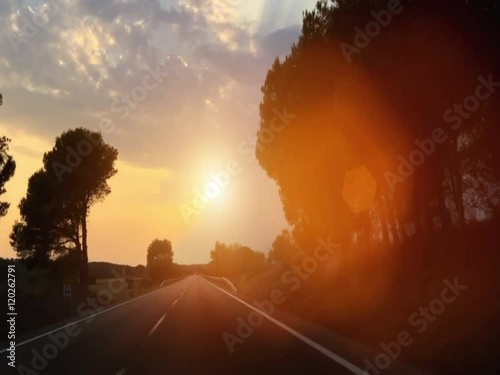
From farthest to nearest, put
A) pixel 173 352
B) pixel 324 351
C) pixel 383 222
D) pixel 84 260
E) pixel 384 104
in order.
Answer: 1. pixel 84 260
2. pixel 383 222
3. pixel 384 104
4. pixel 173 352
5. pixel 324 351

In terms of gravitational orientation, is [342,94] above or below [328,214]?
above

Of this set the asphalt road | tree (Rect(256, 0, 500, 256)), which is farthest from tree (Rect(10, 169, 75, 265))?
the asphalt road

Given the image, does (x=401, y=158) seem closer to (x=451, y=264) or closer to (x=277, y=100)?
(x=451, y=264)

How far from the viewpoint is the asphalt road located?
9859mm

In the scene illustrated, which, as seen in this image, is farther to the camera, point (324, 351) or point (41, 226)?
point (41, 226)

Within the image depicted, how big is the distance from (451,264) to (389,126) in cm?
495

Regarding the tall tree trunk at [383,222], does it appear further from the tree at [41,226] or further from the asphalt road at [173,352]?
the tree at [41,226]

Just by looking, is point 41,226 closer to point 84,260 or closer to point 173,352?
point 84,260

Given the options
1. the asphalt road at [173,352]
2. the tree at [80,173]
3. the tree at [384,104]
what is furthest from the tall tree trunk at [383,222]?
the tree at [80,173]

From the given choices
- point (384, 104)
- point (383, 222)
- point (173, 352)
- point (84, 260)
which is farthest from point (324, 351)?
point (84, 260)

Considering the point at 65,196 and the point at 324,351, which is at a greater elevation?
the point at 65,196

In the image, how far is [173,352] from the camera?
1219 centimetres

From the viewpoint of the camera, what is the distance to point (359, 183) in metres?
26.5

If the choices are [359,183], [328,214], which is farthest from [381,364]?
[328,214]
